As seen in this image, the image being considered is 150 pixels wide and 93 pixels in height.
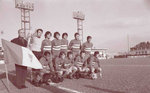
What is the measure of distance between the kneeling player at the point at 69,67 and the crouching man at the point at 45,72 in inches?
28.0

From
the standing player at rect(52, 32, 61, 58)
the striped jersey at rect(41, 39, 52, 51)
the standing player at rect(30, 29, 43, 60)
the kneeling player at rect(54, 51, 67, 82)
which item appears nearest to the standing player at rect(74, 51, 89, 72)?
the kneeling player at rect(54, 51, 67, 82)

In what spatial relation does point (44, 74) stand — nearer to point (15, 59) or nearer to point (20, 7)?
point (15, 59)

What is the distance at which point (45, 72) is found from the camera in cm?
729

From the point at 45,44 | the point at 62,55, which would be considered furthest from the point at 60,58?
the point at 45,44

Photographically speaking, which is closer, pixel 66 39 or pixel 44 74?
pixel 44 74

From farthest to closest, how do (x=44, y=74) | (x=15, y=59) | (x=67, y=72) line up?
(x=67, y=72), (x=44, y=74), (x=15, y=59)

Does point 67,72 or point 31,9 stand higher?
point 31,9

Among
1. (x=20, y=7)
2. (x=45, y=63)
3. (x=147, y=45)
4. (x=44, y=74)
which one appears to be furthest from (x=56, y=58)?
(x=147, y=45)

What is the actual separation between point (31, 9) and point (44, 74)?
48.2 metres

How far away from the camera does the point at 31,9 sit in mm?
53125

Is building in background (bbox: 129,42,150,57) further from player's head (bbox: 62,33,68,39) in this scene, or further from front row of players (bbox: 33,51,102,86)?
player's head (bbox: 62,33,68,39)

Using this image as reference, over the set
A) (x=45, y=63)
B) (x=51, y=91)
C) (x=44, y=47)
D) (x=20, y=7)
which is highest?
(x=20, y=7)

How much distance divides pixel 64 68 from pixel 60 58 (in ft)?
1.34

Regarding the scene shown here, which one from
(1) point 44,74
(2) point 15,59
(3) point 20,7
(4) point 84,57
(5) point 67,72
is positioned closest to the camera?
(2) point 15,59
